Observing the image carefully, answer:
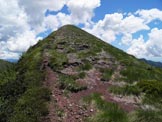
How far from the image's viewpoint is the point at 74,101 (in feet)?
72.3

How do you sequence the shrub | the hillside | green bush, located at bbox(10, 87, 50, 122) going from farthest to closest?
1. the shrub
2. the hillside
3. green bush, located at bbox(10, 87, 50, 122)

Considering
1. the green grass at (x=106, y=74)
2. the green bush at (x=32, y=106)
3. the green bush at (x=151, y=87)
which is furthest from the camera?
the green grass at (x=106, y=74)

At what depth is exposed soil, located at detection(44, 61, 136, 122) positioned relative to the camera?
20.0 m

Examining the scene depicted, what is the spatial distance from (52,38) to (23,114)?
20.9 m

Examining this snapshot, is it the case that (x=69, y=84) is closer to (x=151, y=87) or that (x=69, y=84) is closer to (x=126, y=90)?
(x=126, y=90)

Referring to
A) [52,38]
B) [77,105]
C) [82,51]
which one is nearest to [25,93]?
[77,105]

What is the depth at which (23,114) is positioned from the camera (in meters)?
20.2

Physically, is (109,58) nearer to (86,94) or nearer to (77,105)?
(86,94)

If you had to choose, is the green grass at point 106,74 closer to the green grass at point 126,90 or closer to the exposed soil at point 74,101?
the exposed soil at point 74,101

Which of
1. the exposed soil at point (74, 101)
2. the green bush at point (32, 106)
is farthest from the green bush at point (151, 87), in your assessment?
the green bush at point (32, 106)

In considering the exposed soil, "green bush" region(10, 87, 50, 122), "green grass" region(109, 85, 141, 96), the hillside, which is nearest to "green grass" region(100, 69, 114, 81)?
the hillside

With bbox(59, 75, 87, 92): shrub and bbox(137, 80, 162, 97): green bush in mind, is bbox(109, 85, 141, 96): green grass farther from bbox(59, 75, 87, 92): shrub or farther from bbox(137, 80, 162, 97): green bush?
bbox(59, 75, 87, 92): shrub

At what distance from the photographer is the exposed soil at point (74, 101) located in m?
20.0

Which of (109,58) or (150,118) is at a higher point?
(109,58)
